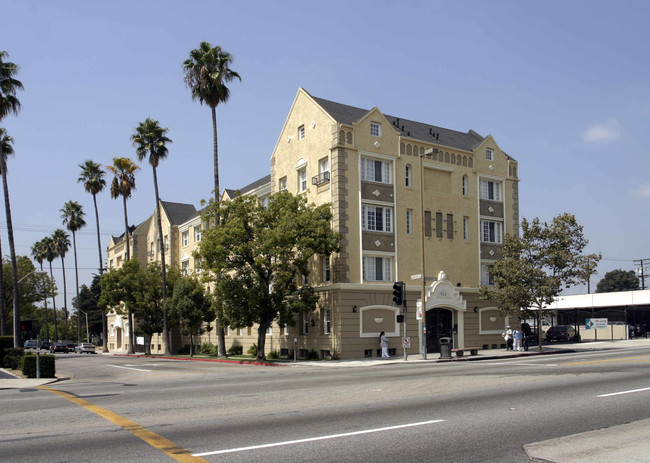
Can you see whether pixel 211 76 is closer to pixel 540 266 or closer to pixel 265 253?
pixel 265 253

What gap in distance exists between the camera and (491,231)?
43906 mm

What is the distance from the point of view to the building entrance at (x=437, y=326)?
39062 mm

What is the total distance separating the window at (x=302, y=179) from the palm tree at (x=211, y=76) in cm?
590

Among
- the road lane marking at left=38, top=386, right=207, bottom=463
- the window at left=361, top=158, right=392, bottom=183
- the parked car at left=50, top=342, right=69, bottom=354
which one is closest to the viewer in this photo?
the road lane marking at left=38, top=386, right=207, bottom=463

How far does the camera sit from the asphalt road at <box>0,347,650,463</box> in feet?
27.5

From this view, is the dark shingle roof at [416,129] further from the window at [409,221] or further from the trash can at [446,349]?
the trash can at [446,349]

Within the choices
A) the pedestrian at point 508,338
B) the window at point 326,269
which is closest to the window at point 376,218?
the window at point 326,269

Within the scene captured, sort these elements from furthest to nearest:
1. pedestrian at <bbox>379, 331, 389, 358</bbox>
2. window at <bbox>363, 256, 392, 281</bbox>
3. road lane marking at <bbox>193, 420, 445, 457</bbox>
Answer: window at <bbox>363, 256, 392, 281</bbox> < pedestrian at <bbox>379, 331, 389, 358</bbox> < road lane marking at <bbox>193, 420, 445, 457</bbox>

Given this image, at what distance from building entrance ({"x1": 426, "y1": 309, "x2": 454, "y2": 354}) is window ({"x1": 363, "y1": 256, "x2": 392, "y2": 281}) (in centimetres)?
389

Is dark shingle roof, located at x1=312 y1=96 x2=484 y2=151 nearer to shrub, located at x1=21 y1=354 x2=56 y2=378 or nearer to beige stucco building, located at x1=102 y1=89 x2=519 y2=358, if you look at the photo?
beige stucco building, located at x1=102 y1=89 x2=519 y2=358

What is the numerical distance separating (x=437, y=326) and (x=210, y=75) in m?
23.2

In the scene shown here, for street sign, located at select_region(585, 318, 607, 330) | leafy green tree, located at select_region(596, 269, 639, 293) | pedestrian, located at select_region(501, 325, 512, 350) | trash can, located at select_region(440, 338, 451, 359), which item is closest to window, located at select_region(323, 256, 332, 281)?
trash can, located at select_region(440, 338, 451, 359)

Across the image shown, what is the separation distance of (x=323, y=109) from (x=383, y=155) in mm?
4761

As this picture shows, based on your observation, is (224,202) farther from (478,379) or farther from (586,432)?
(586,432)
